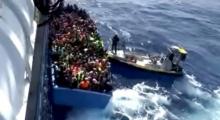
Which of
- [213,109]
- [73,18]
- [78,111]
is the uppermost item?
[73,18]

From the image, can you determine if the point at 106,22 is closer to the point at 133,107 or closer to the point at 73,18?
the point at 73,18

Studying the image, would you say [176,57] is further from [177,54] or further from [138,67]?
[138,67]

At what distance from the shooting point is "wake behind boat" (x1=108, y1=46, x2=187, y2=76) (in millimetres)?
21750

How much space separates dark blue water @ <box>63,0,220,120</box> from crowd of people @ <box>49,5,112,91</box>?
155 centimetres

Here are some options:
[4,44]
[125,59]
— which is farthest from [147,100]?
[4,44]

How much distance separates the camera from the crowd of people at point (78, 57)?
15898mm

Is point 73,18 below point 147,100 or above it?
above

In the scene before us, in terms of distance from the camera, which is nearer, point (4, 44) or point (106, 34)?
point (4, 44)

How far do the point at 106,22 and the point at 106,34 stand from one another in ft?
10.9

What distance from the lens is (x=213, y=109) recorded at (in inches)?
838

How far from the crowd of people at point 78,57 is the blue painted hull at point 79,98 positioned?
25cm

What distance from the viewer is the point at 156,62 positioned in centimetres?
2328

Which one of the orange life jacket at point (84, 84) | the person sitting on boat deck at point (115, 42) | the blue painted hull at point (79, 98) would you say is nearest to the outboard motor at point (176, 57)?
the person sitting on boat deck at point (115, 42)

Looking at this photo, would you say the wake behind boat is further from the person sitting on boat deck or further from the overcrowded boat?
the overcrowded boat
